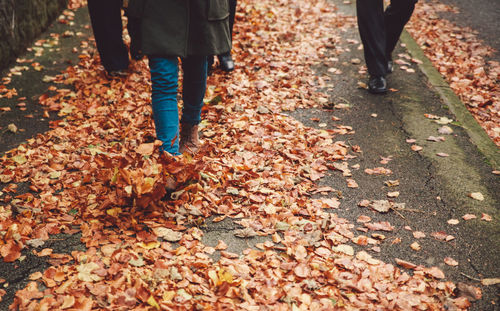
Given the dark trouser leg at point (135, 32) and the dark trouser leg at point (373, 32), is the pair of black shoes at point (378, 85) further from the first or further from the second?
the dark trouser leg at point (135, 32)

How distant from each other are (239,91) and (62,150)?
1788mm

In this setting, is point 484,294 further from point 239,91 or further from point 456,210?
point 239,91

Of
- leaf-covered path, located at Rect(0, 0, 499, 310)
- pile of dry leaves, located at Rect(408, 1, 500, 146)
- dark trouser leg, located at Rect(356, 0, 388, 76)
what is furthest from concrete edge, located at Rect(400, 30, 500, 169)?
dark trouser leg, located at Rect(356, 0, 388, 76)

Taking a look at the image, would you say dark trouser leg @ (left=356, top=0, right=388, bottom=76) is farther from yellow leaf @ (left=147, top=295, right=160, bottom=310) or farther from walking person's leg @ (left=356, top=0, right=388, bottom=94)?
yellow leaf @ (left=147, top=295, right=160, bottom=310)

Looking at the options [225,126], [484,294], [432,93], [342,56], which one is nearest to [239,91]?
[225,126]

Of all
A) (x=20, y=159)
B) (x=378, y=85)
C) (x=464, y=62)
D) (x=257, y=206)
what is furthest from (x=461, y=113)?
(x=20, y=159)

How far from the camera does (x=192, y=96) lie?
2.55m

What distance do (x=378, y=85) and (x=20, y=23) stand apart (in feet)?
13.6

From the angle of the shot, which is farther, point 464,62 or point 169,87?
point 464,62

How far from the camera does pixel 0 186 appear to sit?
262 centimetres

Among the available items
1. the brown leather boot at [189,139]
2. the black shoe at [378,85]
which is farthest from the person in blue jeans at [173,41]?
the black shoe at [378,85]

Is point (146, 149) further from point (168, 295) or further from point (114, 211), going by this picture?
point (168, 295)

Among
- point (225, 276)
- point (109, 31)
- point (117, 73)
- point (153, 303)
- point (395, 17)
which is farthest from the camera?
point (117, 73)

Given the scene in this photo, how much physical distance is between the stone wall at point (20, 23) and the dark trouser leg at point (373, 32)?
374 cm
